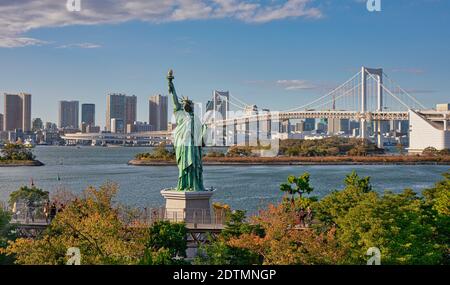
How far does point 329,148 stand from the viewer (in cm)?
3328

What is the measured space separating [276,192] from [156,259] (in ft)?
37.5

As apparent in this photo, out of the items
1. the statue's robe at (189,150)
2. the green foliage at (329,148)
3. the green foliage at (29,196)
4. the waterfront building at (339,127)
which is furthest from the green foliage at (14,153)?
the statue's robe at (189,150)

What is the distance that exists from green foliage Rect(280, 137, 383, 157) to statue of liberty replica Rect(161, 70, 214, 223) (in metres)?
26.0

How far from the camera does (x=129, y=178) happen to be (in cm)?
1983

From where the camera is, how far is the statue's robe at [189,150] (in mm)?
5723

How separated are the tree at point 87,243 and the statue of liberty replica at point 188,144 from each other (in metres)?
1.15

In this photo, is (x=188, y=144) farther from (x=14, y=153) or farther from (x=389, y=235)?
(x=14, y=153)

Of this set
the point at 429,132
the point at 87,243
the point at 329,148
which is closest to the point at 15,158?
the point at 329,148

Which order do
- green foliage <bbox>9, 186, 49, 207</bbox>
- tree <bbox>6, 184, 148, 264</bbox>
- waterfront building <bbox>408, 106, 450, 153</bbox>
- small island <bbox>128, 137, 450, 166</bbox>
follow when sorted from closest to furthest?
1. tree <bbox>6, 184, 148, 264</bbox>
2. green foliage <bbox>9, 186, 49, 207</bbox>
3. small island <bbox>128, 137, 450, 166</bbox>
4. waterfront building <bbox>408, 106, 450, 153</bbox>

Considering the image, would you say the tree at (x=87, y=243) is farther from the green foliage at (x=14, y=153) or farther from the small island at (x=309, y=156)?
the green foliage at (x=14, y=153)

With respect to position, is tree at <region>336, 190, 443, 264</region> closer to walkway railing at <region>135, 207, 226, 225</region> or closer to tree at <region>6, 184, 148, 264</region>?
walkway railing at <region>135, 207, 226, 225</region>

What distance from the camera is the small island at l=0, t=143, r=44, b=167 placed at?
27016mm

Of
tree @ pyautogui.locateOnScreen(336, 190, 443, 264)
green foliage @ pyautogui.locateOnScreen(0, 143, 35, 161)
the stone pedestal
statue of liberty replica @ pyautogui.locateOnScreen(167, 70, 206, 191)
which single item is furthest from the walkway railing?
green foliage @ pyautogui.locateOnScreen(0, 143, 35, 161)
